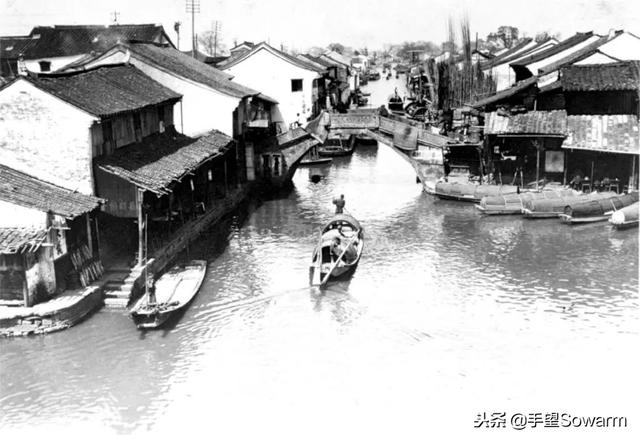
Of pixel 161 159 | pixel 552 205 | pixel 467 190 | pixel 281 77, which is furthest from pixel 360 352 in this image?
pixel 281 77

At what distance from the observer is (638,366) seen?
19.7 m

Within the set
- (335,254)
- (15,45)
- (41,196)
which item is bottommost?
(335,254)

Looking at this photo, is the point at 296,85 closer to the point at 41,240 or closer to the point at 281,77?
the point at 281,77

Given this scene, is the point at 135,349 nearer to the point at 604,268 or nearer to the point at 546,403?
the point at 546,403

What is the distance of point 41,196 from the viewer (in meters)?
23.9

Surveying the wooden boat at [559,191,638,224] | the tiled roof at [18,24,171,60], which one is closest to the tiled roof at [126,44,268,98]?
the tiled roof at [18,24,171,60]

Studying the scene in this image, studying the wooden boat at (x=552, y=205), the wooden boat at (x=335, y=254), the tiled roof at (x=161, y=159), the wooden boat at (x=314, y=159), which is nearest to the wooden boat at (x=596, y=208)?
the wooden boat at (x=552, y=205)

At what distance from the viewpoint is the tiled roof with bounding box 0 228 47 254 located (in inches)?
835

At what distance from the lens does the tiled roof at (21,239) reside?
2120 centimetres

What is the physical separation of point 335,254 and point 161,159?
9.15m

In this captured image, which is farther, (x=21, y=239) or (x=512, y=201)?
(x=512, y=201)

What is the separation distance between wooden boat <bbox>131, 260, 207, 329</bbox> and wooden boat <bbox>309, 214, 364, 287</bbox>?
4645 mm

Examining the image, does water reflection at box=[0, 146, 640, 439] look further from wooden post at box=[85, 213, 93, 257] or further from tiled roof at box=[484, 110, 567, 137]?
tiled roof at box=[484, 110, 567, 137]

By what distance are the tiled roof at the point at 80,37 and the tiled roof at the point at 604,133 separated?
4289 centimetres
